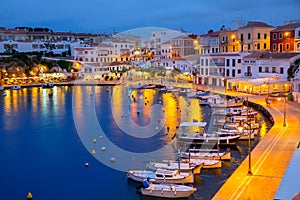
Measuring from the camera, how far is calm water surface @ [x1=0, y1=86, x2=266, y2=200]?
15.0 m

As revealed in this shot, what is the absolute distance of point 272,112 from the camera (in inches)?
1019

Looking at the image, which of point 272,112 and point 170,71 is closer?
point 272,112

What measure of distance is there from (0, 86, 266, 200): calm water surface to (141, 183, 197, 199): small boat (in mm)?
480

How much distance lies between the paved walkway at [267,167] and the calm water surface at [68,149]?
43.0 inches

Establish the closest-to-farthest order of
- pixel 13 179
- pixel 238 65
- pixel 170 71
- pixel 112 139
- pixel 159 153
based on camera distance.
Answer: pixel 13 179, pixel 159 153, pixel 112 139, pixel 238 65, pixel 170 71

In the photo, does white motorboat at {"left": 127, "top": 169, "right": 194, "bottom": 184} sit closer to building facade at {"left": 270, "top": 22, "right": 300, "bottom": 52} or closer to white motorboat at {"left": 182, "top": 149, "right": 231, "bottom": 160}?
white motorboat at {"left": 182, "top": 149, "right": 231, "bottom": 160}

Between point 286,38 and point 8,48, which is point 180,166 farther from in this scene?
point 8,48

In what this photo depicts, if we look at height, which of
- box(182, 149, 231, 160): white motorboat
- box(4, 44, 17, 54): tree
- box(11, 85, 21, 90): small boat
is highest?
box(4, 44, 17, 54): tree

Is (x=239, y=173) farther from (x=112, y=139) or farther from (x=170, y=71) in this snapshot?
(x=170, y=71)

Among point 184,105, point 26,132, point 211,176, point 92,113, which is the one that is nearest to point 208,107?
point 184,105

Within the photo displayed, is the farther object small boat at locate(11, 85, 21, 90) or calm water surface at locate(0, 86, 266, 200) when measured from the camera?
small boat at locate(11, 85, 21, 90)

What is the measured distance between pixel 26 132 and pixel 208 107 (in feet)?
51.5

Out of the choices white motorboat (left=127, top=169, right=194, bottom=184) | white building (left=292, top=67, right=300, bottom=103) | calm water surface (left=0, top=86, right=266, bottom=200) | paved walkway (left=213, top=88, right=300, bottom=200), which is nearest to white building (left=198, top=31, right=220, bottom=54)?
calm water surface (left=0, top=86, right=266, bottom=200)

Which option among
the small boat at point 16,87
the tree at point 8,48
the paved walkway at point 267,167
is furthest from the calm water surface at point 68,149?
the tree at point 8,48
